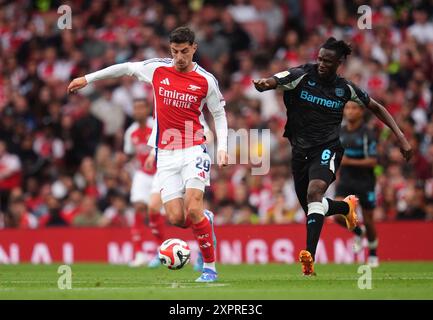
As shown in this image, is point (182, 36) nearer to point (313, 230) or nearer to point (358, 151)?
point (313, 230)

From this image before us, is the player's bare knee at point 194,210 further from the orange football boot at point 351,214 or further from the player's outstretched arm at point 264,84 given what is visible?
the orange football boot at point 351,214

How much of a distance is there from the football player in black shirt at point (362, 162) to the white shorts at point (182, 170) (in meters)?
4.95

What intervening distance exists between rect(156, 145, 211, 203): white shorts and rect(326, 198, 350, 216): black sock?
1.55 meters

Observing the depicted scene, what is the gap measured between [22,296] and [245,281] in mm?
2988

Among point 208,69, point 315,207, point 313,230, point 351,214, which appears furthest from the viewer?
point 208,69

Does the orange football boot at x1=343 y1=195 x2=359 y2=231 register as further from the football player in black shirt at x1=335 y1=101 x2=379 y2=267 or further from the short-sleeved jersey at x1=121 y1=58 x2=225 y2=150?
the football player in black shirt at x1=335 y1=101 x2=379 y2=267

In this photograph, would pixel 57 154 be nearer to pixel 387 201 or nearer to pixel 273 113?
pixel 273 113

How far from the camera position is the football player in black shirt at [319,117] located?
12680 mm

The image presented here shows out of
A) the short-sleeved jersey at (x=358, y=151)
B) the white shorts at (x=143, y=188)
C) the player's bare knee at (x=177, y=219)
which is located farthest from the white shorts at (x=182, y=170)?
the white shorts at (x=143, y=188)

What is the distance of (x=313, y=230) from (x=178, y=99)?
7.01 ft

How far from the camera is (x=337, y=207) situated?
13273 millimetres

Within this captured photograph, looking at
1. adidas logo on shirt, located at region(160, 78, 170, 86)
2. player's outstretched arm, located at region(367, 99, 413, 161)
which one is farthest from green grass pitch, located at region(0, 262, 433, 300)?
adidas logo on shirt, located at region(160, 78, 170, 86)

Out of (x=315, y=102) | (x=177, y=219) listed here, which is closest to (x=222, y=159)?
(x=177, y=219)
